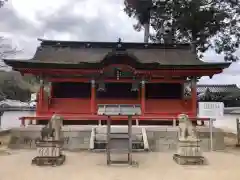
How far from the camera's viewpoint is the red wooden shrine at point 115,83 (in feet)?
56.7

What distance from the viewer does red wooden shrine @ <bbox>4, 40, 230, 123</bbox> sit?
17.3 meters

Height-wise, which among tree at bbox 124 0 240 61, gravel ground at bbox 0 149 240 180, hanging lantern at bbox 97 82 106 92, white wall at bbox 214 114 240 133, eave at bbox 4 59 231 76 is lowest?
gravel ground at bbox 0 149 240 180

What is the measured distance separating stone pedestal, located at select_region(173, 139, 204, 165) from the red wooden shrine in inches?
193

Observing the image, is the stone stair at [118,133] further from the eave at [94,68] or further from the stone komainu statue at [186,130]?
the eave at [94,68]

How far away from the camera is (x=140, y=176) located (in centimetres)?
971

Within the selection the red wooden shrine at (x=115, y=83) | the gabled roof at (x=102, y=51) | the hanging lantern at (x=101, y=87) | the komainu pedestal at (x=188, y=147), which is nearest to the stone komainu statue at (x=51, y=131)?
the komainu pedestal at (x=188, y=147)

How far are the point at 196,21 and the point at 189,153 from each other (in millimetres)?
15874

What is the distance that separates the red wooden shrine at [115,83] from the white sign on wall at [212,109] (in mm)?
2325

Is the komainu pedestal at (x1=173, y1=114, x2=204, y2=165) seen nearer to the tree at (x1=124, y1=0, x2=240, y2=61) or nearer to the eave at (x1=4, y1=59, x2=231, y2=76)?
the eave at (x1=4, y1=59, x2=231, y2=76)

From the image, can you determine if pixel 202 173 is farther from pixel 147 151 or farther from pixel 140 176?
pixel 147 151

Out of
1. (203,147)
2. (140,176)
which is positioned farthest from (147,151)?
(140,176)

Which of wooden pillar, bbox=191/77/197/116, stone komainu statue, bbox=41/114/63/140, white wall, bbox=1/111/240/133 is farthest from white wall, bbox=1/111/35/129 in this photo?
stone komainu statue, bbox=41/114/63/140

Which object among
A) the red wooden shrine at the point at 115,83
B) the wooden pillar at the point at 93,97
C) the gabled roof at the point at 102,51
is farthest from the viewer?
the gabled roof at the point at 102,51

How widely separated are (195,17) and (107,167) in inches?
695
